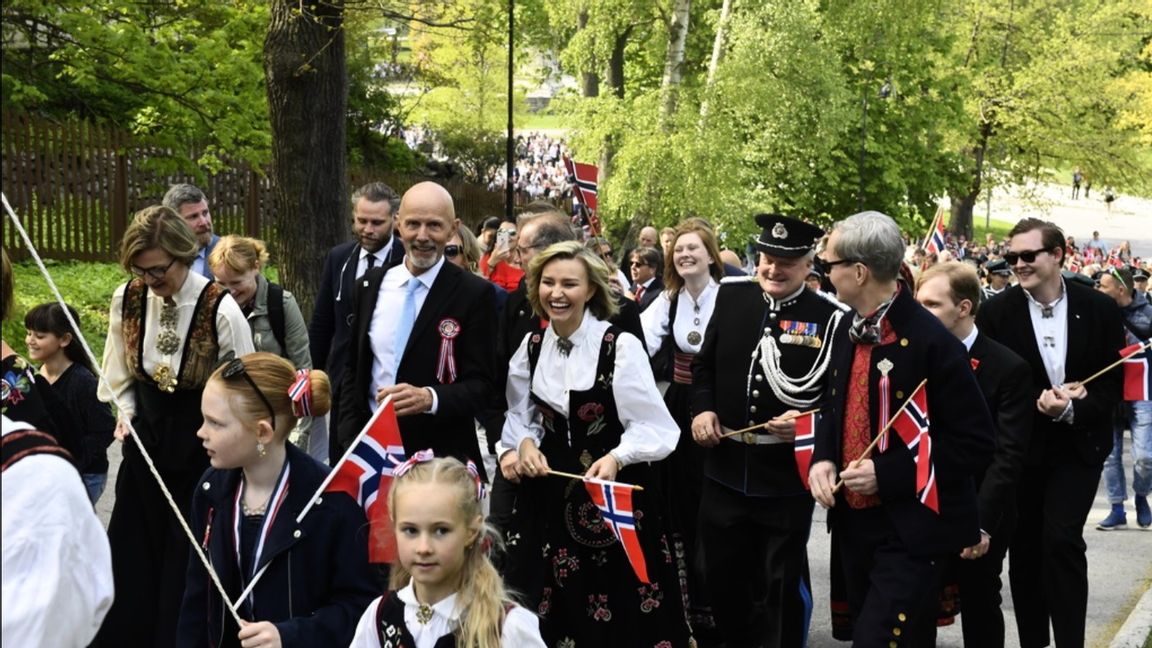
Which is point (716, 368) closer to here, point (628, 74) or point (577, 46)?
point (577, 46)

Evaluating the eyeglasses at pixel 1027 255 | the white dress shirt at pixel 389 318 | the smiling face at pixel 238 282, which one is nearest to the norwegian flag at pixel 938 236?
the eyeglasses at pixel 1027 255

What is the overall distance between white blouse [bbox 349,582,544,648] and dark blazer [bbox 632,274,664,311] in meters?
4.88

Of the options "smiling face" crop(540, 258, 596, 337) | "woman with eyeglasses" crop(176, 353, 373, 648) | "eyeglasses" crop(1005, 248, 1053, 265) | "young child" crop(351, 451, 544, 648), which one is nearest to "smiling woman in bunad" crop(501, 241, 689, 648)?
"smiling face" crop(540, 258, 596, 337)

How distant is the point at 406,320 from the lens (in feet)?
22.2

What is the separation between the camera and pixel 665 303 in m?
9.17

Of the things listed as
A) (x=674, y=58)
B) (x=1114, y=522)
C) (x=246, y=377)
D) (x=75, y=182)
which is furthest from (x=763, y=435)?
(x=674, y=58)

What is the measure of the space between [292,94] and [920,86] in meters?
31.6

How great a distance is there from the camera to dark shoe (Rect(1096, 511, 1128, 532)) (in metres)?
11.6

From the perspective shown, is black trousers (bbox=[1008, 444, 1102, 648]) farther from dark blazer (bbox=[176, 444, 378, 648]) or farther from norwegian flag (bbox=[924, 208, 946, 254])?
norwegian flag (bbox=[924, 208, 946, 254])

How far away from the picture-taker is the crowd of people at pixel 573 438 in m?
4.81

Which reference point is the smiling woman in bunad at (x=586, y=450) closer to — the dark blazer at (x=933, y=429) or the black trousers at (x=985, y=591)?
the dark blazer at (x=933, y=429)

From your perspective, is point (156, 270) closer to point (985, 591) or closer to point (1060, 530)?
point (985, 591)

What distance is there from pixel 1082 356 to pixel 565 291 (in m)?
→ 2.55

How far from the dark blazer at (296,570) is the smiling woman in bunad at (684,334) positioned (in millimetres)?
3750
